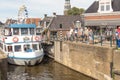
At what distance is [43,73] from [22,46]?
17.8 feet

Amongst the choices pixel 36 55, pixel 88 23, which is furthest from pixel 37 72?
pixel 88 23

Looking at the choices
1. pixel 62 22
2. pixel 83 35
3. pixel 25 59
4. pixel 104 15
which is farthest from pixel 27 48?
pixel 62 22

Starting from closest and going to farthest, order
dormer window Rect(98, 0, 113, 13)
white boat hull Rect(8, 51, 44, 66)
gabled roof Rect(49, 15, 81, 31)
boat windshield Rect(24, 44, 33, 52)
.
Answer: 1. white boat hull Rect(8, 51, 44, 66)
2. boat windshield Rect(24, 44, 33, 52)
3. dormer window Rect(98, 0, 113, 13)
4. gabled roof Rect(49, 15, 81, 31)

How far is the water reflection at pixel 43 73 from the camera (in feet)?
82.1

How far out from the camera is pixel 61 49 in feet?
109

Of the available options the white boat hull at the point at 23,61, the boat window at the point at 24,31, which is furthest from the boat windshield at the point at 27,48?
the boat window at the point at 24,31

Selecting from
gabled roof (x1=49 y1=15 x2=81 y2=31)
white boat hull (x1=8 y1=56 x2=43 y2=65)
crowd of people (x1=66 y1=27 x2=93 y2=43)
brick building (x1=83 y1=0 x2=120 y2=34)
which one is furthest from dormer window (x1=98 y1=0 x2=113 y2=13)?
gabled roof (x1=49 y1=15 x2=81 y2=31)

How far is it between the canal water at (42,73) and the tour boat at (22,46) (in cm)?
75

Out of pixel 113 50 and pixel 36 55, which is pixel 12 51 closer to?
pixel 36 55

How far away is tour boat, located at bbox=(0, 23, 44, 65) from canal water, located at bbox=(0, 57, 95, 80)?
2.45 ft

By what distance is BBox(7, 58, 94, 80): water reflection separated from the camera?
2502 centimetres

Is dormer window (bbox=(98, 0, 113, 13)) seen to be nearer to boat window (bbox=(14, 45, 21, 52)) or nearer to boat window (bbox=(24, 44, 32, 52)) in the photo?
boat window (bbox=(24, 44, 32, 52))

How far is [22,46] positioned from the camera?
1256 inches

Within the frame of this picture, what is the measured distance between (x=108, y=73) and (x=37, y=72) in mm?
9508
